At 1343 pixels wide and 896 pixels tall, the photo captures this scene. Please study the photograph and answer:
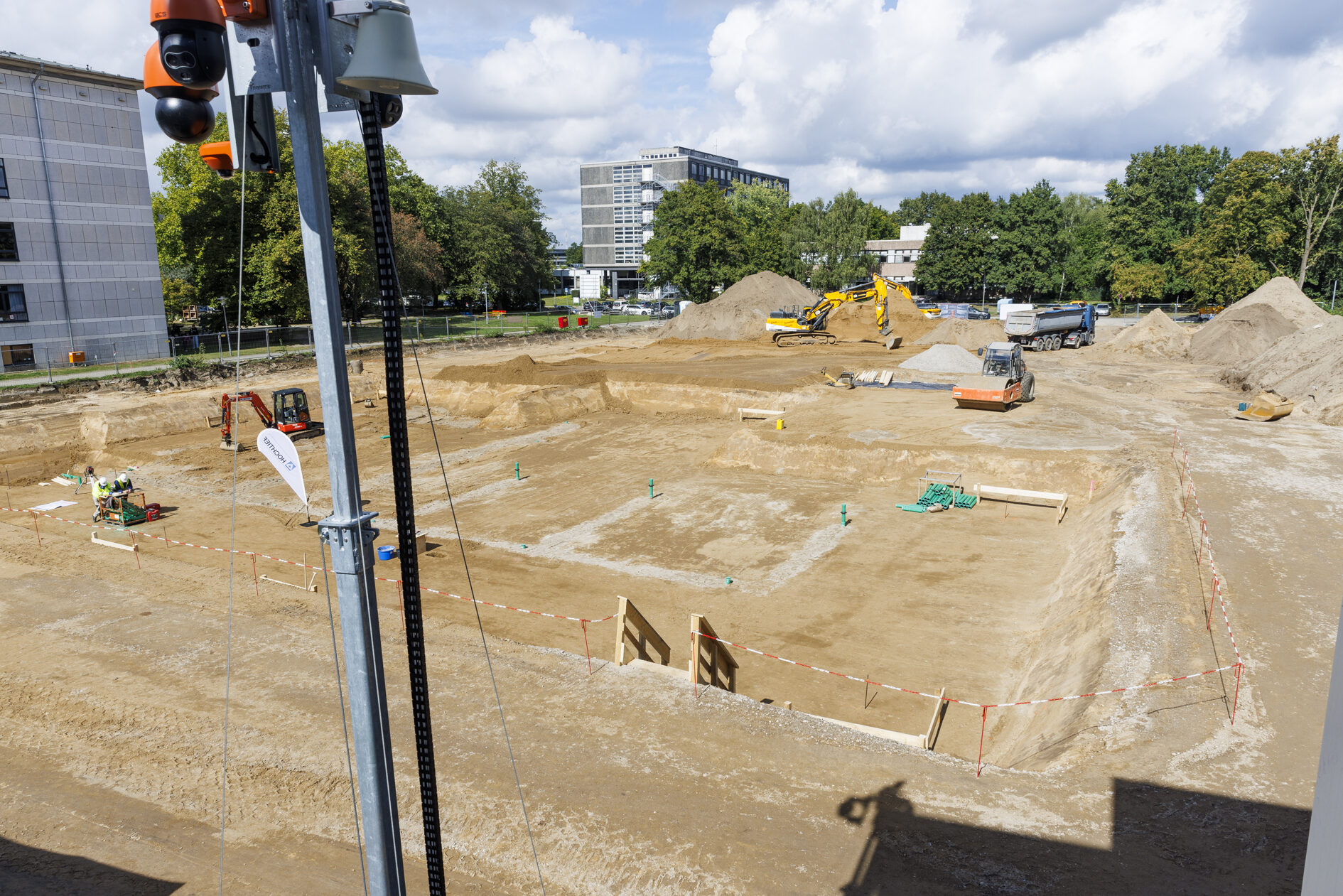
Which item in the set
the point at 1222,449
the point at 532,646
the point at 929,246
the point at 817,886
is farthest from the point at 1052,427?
the point at 929,246

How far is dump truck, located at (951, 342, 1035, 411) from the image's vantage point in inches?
1120

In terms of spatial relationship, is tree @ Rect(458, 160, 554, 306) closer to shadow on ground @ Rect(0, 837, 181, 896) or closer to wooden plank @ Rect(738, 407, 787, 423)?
wooden plank @ Rect(738, 407, 787, 423)

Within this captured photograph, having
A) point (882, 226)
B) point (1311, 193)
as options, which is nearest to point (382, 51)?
point (1311, 193)

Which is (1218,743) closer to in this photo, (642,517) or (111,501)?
(642,517)

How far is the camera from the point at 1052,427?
26250 mm

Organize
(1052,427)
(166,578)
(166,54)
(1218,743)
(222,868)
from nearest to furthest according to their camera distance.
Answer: (166,54) → (222,868) → (1218,743) → (166,578) → (1052,427)

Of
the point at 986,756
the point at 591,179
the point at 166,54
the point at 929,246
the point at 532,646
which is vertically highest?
the point at 591,179

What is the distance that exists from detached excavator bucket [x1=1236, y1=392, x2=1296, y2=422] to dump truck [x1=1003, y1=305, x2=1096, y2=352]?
66.4ft

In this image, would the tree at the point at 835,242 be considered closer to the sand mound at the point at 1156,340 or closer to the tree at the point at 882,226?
the sand mound at the point at 1156,340

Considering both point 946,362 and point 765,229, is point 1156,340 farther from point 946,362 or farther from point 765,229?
point 765,229

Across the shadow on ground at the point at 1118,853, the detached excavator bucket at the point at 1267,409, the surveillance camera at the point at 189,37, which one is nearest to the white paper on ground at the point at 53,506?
the shadow on ground at the point at 1118,853

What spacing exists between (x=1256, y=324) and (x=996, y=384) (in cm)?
2266

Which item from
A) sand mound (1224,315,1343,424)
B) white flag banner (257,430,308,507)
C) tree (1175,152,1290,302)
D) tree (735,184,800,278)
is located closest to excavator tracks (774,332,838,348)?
tree (735,184,800,278)

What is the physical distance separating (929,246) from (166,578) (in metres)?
89.2
